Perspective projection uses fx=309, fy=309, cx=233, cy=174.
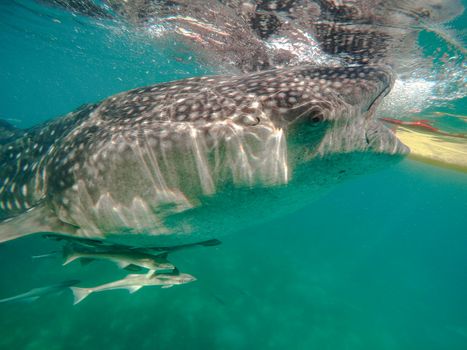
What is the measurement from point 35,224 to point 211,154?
2094mm

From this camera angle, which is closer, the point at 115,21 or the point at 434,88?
the point at 434,88

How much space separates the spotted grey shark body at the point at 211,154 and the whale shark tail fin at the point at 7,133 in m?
2.92

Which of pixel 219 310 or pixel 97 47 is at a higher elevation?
pixel 97 47

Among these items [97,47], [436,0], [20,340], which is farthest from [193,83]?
[97,47]

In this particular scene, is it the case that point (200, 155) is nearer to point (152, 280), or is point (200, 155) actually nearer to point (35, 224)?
point (152, 280)

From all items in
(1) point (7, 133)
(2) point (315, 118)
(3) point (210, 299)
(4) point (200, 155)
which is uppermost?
(2) point (315, 118)

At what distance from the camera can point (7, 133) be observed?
6.42 m

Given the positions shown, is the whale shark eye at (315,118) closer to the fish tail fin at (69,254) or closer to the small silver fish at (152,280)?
the small silver fish at (152,280)

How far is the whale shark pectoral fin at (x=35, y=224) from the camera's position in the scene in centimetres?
315

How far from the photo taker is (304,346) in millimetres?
11070

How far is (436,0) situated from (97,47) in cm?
2183

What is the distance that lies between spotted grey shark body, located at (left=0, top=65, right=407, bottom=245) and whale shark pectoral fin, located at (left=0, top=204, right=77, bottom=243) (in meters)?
0.01

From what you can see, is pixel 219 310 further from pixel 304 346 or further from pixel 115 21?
pixel 115 21

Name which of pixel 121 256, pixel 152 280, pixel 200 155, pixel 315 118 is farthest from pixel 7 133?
pixel 315 118
